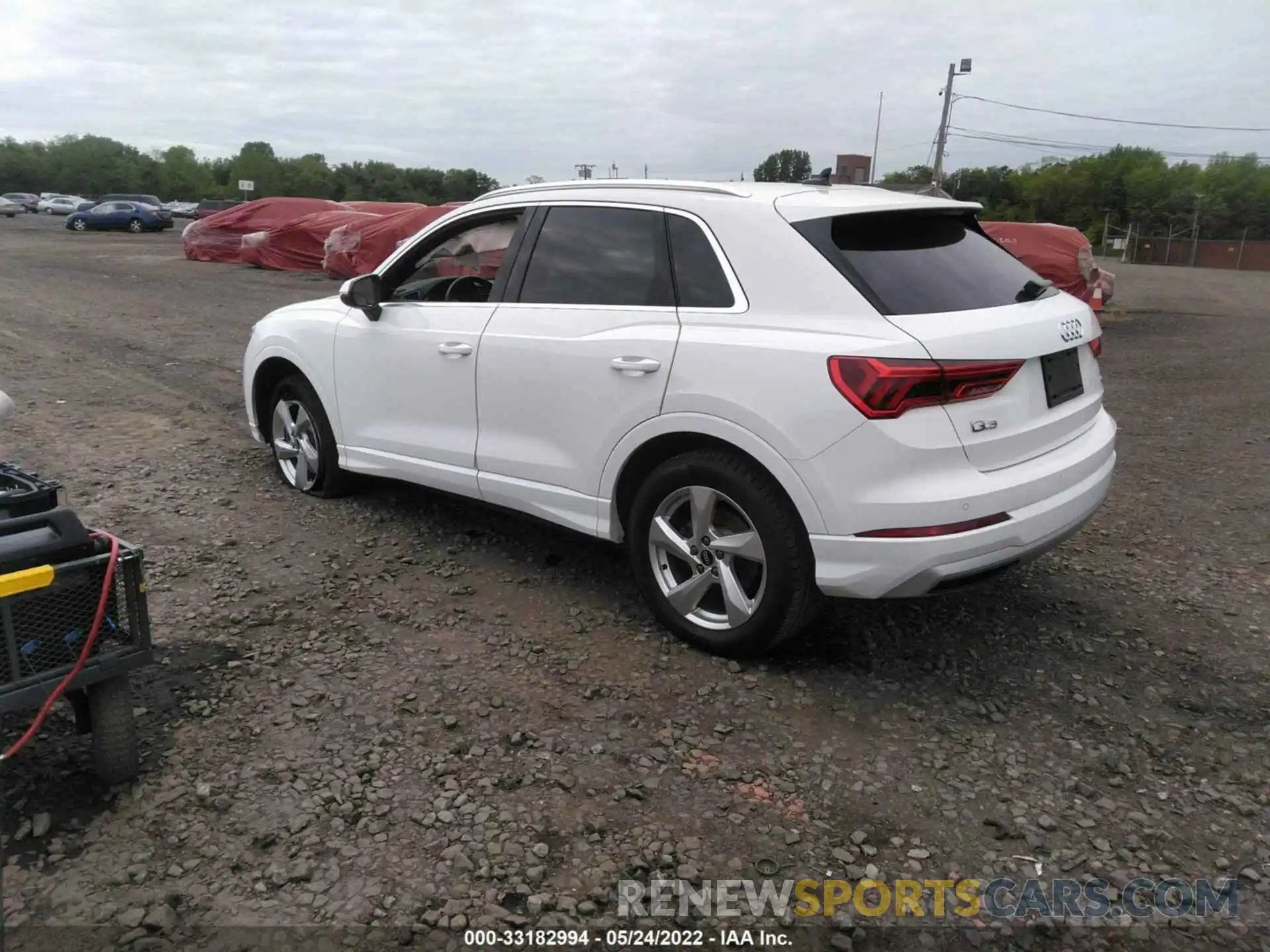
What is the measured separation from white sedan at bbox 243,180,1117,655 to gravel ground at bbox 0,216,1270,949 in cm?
50

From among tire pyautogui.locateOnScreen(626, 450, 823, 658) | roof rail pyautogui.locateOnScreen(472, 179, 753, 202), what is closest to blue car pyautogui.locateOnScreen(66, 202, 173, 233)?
roof rail pyautogui.locateOnScreen(472, 179, 753, 202)

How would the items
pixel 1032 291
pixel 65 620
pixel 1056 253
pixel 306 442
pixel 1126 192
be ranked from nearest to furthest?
pixel 65 620
pixel 1032 291
pixel 306 442
pixel 1056 253
pixel 1126 192

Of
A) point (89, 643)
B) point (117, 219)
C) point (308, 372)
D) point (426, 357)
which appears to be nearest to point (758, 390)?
point (426, 357)

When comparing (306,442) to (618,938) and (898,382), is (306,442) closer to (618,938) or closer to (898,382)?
(898,382)

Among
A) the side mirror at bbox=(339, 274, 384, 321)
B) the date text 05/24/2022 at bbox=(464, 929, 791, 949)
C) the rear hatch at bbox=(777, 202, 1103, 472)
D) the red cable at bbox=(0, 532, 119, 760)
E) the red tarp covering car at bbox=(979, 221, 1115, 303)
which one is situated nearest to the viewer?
the date text 05/24/2022 at bbox=(464, 929, 791, 949)

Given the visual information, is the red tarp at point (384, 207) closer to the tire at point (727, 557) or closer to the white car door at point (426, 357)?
the white car door at point (426, 357)

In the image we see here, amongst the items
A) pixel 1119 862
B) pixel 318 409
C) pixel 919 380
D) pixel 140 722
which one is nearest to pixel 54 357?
pixel 318 409

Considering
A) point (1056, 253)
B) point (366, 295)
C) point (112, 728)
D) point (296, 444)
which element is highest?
point (1056, 253)

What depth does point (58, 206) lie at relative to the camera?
202ft

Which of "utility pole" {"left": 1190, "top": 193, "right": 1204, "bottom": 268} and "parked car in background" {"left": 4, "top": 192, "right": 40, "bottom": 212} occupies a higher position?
"utility pole" {"left": 1190, "top": 193, "right": 1204, "bottom": 268}

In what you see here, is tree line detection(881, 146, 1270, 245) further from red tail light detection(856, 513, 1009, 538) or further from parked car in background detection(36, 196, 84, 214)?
red tail light detection(856, 513, 1009, 538)

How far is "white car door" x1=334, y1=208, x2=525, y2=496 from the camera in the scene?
15.0ft

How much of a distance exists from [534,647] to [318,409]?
2324 millimetres

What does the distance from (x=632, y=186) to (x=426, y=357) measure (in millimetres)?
1315
